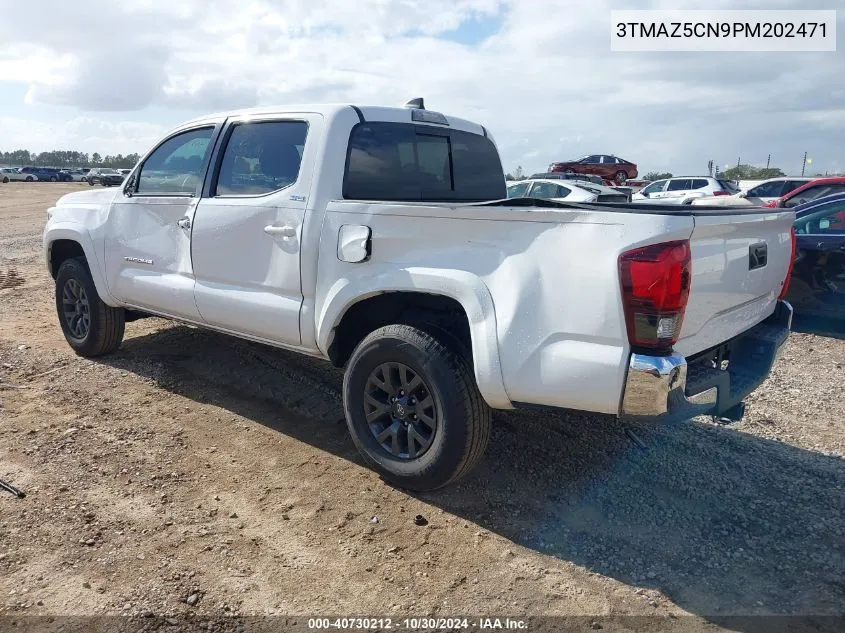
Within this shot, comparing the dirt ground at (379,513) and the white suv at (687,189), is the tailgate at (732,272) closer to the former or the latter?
the dirt ground at (379,513)

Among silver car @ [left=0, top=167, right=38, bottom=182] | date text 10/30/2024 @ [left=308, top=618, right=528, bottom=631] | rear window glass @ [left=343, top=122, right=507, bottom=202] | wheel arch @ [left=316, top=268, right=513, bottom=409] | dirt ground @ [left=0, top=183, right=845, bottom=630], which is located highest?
silver car @ [left=0, top=167, right=38, bottom=182]

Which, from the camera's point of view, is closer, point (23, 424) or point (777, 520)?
point (777, 520)

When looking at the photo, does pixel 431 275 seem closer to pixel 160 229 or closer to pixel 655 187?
pixel 160 229

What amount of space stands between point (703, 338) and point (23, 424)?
4.05 meters

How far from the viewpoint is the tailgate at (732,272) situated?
281cm

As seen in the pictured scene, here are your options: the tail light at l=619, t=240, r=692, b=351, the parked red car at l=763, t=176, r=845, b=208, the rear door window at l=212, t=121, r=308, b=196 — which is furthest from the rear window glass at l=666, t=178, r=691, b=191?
the tail light at l=619, t=240, r=692, b=351

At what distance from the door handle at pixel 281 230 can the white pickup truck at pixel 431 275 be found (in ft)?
0.05

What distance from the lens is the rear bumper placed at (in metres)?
2.66

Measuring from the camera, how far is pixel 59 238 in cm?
560

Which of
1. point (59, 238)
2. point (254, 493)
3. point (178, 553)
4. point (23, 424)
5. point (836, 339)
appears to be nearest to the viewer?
point (178, 553)

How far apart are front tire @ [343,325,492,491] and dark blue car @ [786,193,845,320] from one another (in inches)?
203

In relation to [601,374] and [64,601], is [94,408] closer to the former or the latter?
[64,601]

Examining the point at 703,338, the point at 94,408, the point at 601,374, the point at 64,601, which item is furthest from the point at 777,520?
the point at 94,408

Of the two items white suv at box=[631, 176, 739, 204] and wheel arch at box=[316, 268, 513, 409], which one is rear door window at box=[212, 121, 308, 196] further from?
white suv at box=[631, 176, 739, 204]
